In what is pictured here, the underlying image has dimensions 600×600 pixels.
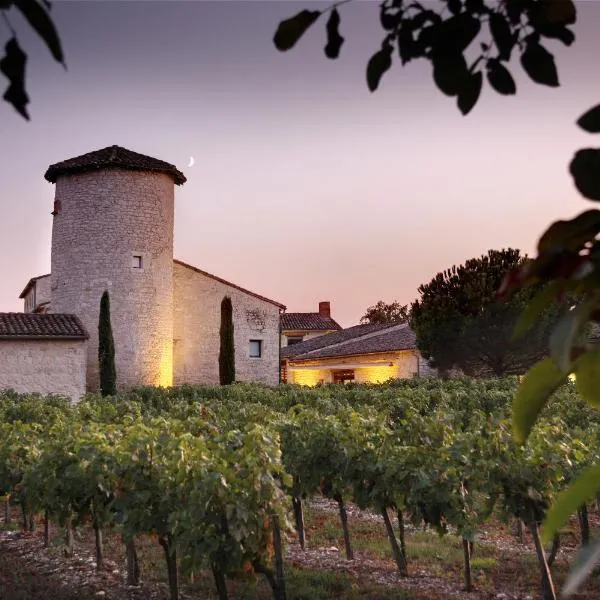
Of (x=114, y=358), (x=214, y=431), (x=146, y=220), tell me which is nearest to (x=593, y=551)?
(x=214, y=431)

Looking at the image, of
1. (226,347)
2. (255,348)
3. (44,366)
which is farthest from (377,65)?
(255,348)

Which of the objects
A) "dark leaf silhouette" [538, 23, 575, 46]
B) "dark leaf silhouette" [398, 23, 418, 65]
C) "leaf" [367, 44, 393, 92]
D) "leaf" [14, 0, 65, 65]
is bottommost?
"leaf" [14, 0, 65, 65]

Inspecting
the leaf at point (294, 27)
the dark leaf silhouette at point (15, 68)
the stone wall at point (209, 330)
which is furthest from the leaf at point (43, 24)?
the stone wall at point (209, 330)

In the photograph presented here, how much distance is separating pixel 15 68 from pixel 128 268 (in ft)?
87.9

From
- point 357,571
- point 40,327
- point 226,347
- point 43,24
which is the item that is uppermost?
point 40,327

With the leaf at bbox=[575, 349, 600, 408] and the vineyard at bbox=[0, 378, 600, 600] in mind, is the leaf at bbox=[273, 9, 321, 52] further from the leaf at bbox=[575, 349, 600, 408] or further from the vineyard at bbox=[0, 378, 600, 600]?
the vineyard at bbox=[0, 378, 600, 600]

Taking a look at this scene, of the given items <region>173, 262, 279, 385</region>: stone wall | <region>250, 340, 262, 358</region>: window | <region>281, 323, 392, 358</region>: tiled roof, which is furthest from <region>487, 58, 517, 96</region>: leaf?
<region>281, 323, 392, 358</region>: tiled roof

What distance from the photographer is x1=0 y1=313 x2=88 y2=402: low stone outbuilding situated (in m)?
23.2

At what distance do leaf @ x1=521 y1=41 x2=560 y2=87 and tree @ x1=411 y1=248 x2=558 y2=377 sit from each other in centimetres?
2741

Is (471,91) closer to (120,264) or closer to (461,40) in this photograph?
(461,40)

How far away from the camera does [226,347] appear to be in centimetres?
2867

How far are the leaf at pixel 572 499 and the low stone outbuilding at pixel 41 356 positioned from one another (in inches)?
926

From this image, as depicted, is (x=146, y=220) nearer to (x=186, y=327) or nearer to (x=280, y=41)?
(x=186, y=327)

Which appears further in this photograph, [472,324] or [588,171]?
[472,324]
